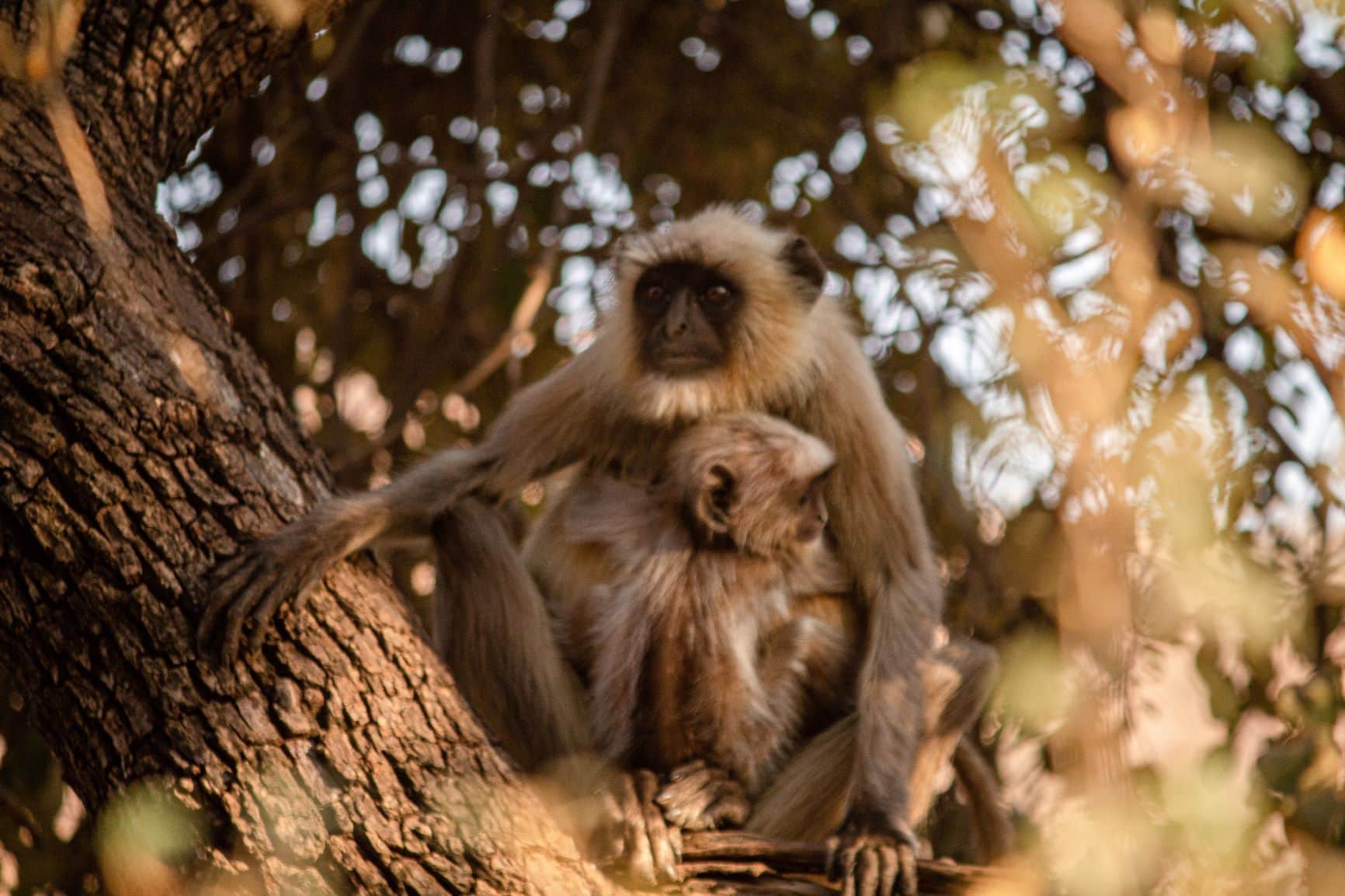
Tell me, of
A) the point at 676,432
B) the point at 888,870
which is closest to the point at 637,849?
the point at 888,870

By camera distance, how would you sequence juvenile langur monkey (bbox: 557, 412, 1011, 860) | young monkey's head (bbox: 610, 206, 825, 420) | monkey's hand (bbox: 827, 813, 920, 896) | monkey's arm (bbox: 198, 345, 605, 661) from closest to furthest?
monkey's arm (bbox: 198, 345, 605, 661) < monkey's hand (bbox: 827, 813, 920, 896) < juvenile langur monkey (bbox: 557, 412, 1011, 860) < young monkey's head (bbox: 610, 206, 825, 420)

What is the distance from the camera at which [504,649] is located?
355 centimetres

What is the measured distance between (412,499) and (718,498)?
0.81 meters

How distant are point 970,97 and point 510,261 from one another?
3.80 meters

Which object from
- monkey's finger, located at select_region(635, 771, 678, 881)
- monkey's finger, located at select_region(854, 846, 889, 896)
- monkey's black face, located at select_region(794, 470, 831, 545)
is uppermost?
monkey's black face, located at select_region(794, 470, 831, 545)

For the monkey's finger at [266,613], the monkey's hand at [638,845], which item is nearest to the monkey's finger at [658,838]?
the monkey's hand at [638,845]

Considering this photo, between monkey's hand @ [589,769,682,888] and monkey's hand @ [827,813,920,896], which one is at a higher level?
monkey's hand @ [589,769,682,888]

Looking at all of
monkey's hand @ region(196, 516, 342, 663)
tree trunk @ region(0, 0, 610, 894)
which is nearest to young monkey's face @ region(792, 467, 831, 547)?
tree trunk @ region(0, 0, 610, 894)

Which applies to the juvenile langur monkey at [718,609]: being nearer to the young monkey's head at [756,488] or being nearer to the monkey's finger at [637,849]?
the young monkey's head at [756,488]

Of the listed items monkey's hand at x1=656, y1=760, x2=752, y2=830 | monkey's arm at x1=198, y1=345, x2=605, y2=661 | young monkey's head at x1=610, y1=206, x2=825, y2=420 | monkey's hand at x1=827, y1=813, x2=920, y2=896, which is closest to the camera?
monkey's arm at x1=198, y1=345, x2=605, y2=661

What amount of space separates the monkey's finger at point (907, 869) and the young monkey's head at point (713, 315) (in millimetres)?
1263

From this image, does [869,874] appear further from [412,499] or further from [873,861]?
[412,499]

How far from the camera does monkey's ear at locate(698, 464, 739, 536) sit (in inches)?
137

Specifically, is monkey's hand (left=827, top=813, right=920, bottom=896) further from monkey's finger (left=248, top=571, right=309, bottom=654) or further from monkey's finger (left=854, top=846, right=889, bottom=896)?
monkey's finger (left=248, top=571, right=309, bottom=654)
